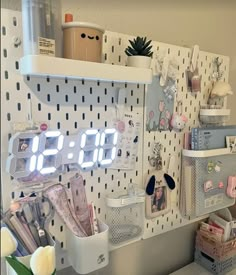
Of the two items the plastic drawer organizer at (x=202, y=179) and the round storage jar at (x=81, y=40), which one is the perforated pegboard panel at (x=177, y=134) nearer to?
the plastic drawer organizer at (x=202, y=179)

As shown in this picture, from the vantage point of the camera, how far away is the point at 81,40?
591 mm

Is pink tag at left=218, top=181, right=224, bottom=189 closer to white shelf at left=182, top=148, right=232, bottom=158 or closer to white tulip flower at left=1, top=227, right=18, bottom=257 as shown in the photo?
white shelf at left=182, top=148, right=232, bottom=158

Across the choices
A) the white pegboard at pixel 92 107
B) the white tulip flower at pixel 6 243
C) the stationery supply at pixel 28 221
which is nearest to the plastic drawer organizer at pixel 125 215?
the white pegboard at pixel 92 107

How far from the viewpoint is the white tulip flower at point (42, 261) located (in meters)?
0.52

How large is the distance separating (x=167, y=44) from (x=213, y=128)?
1.09 ft

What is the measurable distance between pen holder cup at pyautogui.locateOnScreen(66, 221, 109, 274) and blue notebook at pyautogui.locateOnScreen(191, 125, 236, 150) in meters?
0.43

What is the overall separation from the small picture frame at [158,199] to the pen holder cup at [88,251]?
23 cm

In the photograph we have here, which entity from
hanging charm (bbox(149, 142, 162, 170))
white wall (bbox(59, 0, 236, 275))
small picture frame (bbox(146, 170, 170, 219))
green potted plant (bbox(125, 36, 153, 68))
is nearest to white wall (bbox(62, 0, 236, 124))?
white wall (bbox(59, 0, 236, 275))

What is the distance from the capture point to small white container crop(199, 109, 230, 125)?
3.10 ft

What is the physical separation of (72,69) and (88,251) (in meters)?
0.43

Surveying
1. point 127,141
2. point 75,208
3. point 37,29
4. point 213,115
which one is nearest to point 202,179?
point 213,115

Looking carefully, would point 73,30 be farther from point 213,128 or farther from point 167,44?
point 213,128

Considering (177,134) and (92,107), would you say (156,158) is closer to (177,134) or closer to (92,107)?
(177,134)

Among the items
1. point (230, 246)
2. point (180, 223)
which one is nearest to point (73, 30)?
point (180, 223)
